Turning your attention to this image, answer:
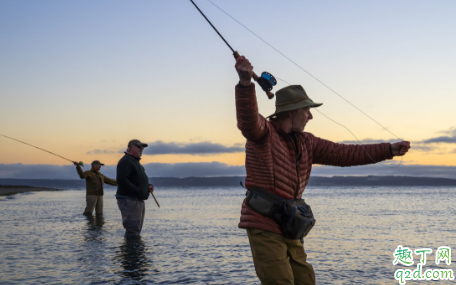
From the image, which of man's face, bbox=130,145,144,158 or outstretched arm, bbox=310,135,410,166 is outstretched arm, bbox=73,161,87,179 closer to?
man's face, bbox=130,145,144,158

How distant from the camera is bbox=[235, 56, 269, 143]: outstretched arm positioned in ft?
10.1

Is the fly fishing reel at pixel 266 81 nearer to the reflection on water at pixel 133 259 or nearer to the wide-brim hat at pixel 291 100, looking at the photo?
the wide-brim hat at pixel 291 100

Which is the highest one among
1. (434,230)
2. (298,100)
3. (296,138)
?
(298,100)

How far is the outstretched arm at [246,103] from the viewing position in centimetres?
307

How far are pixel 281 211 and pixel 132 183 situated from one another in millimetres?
6161

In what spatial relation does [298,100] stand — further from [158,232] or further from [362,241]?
[158,232]

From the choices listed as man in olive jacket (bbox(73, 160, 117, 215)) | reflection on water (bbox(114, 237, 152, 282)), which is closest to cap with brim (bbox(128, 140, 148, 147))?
reflection on water (bbox(114, 237, 152, 282))

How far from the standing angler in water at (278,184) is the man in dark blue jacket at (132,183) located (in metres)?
5.81

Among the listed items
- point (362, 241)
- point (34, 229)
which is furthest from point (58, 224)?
point (362, 241)

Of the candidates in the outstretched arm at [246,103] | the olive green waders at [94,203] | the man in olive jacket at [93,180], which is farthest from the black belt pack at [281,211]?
the olive green waders at [94,203]

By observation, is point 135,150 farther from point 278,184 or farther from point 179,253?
point 278,184

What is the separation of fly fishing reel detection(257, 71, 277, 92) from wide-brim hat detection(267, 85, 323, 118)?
0.19 m

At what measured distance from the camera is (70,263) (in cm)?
790

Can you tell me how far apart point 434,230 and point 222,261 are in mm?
8148
